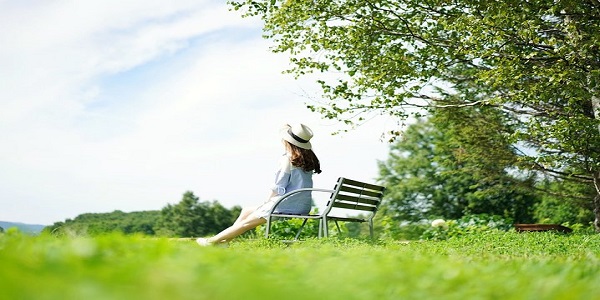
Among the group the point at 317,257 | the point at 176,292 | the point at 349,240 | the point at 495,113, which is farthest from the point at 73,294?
the point at 495,113

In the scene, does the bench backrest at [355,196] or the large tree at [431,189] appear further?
the large tree at [431,189]

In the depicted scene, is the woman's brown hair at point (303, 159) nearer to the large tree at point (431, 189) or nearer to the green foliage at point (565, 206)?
the green foliage at point (565, 206)

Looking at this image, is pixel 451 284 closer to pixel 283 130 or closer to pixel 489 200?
pixel 283 130

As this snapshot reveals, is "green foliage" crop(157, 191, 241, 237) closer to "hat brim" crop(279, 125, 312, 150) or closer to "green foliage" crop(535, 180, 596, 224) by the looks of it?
"green foliage" crop(535, 180, 596, 224)

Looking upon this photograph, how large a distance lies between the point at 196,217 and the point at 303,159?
1947cm

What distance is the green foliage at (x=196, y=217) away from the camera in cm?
2750

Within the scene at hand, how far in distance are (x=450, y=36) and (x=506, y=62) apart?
8.17ft

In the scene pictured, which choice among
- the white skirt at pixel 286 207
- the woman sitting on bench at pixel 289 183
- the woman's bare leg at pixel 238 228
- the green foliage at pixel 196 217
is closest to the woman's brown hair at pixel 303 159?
the woman sitting on bench at pixel 289 183

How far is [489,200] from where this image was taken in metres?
25.8

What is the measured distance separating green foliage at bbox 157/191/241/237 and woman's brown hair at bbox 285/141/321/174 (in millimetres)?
18362

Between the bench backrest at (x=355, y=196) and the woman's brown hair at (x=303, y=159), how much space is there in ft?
2.02

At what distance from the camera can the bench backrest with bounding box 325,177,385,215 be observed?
8.47 meters

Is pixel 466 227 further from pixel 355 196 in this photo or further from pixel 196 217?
pixel 196 217

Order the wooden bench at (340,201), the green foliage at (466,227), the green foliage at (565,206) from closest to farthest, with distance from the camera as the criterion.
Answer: the wooden bench at (340,201) → the green foliage at (466,227) → the green foliage at (565,206)
